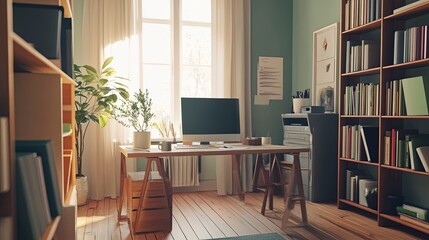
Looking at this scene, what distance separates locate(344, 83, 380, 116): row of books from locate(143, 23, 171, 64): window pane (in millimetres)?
2184

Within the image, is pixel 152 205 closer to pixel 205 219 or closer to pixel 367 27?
pixel 205 219

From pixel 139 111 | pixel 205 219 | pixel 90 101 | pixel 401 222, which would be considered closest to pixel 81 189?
pixel 90 101

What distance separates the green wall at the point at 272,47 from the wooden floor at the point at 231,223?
1.16m

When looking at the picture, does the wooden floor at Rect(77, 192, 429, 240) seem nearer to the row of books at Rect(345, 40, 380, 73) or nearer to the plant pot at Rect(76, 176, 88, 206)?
the plant pot at Rect(76, 176, 88, 206)

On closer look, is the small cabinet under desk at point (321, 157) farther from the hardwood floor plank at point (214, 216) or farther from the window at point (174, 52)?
the window at point (174, 52)

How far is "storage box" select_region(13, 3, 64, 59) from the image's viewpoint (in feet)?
4.73

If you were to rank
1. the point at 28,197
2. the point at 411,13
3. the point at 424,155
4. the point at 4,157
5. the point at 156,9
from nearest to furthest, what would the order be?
the point at 4,157 < the point at 28,197 < the point at 424,155 < the point at 411,13 < the point at 156,9

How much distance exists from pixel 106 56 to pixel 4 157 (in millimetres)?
3449

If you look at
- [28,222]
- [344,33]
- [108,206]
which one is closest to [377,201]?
[344,33]

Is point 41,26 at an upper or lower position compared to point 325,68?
lower

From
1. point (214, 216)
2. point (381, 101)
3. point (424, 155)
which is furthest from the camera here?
point (214, 216)

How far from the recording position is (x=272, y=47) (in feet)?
15.8

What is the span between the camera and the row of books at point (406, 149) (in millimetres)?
2756

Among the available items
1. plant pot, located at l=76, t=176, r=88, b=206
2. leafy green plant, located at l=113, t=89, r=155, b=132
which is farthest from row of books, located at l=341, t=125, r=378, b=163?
plant pot, located at l=76, t=176, r=88, b=206
